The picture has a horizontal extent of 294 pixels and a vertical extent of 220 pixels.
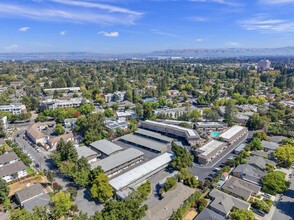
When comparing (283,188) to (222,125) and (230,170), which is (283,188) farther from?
(222,125)

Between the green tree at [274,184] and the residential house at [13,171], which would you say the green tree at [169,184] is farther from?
the residential house at [13,171]

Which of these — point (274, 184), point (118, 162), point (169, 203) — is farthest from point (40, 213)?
point (274, 184)

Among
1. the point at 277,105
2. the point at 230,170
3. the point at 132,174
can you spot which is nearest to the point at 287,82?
the point at 277,105

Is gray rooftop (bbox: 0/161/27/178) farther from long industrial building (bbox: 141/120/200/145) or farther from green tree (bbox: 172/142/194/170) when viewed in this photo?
long industrial building (bbox: 141/120/200/145)

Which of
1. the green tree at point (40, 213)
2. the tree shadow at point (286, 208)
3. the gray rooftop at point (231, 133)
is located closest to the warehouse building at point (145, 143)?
the gray rooftop at point (231, 133)

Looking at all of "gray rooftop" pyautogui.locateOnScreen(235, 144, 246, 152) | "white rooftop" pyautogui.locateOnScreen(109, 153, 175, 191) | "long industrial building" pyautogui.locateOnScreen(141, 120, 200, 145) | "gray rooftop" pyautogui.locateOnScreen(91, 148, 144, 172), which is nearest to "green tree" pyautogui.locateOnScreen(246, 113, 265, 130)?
"gray rooftop" pyautogui.locateOnScreen(235, 144, 246, 152)

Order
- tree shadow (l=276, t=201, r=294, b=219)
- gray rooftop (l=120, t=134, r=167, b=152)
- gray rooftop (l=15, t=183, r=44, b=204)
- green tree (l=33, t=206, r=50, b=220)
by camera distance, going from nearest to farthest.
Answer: green tree (l=33, t=206, r=50, b=220) < tree shadow (l=276, t=201, r=294, b=219) < gray rooftop (l=15, t=183, r=44, b=204) < gray rooftop (l=120, t=134, r=167, b=152)

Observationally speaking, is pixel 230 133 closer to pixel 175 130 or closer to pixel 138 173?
pixel 175 130

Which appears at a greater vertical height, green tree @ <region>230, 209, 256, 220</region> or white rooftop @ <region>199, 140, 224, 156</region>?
green tree @ <region>230, 209, 256, 220</region>
